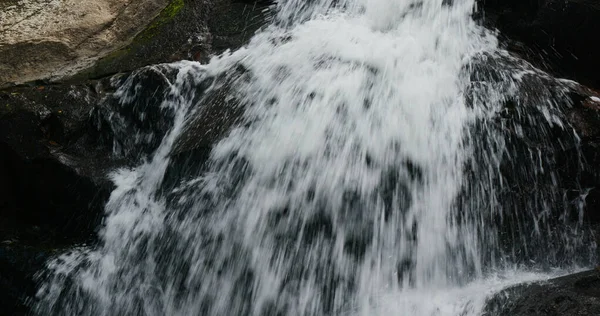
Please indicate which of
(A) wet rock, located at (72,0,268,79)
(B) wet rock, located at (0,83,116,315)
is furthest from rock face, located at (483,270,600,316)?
(A) wet rock, located at (72,0,268,79)

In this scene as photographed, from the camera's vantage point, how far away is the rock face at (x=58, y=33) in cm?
504

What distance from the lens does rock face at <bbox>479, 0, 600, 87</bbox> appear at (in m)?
4.41

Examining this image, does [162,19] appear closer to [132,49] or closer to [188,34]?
[188,34]

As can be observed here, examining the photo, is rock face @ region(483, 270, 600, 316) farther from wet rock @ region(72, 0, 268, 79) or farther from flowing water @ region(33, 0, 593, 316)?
wet rock @ region(72, 0, 268, 79)

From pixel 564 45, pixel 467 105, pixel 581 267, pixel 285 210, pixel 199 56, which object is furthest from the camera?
pixel 199 56

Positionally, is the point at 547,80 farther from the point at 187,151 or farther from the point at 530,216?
the point at 187,151

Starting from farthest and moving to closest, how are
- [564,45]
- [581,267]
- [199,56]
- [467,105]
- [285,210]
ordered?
[199,56] < [564,45] < [467,105] < [285,210] < [581,267]

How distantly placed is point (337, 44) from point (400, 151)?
54.2 inches

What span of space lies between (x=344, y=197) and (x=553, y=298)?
1498 mm

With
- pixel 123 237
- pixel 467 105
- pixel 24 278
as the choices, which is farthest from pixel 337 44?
pixel 24 278

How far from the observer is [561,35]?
454cm

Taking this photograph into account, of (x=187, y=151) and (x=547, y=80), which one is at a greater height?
(x=547, y=80)

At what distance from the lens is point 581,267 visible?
3.50 meters

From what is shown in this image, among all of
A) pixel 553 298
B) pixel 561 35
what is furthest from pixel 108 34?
pixel 553 298
